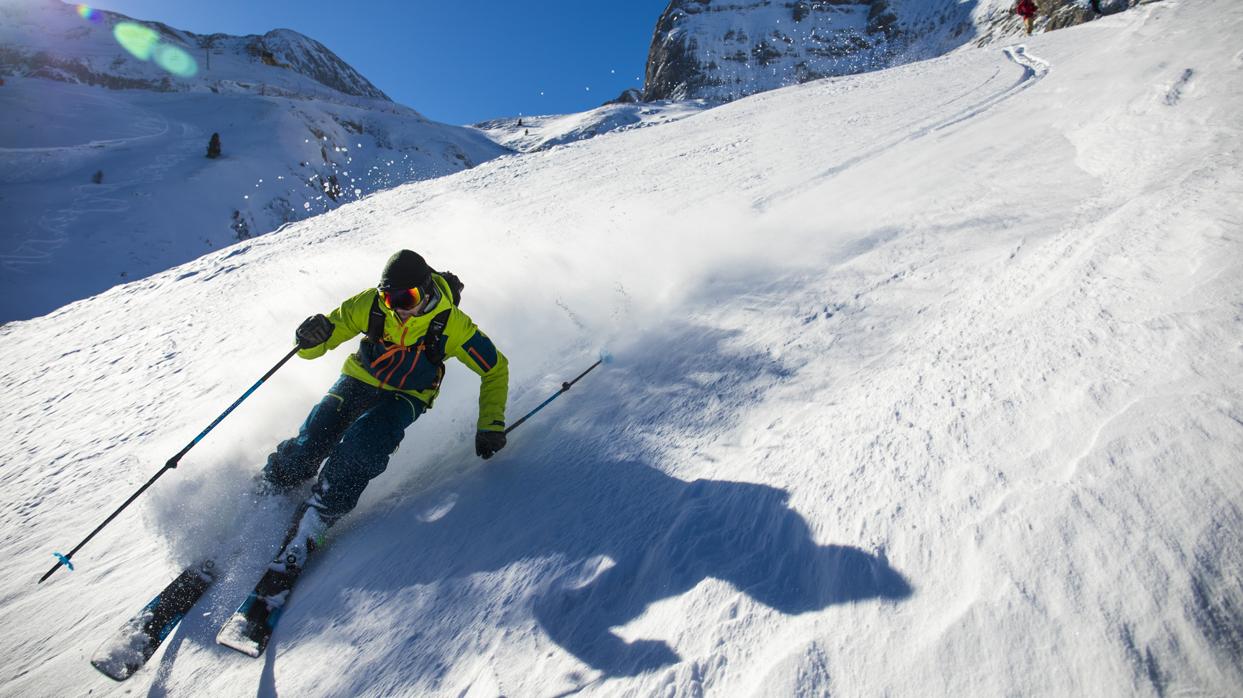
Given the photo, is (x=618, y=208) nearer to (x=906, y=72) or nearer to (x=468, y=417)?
(x=468, y=417)

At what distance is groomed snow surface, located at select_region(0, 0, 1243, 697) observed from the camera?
153 centimetres

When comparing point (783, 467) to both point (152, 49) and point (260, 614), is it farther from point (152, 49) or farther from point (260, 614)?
point (152, 49)

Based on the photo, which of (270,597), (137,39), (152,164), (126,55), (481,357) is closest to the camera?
(270,597)

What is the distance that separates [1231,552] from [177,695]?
3.71m

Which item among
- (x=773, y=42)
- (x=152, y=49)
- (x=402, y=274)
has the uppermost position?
(x=152, y=49)

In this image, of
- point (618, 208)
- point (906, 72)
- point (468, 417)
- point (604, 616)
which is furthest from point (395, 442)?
point (906, 72)

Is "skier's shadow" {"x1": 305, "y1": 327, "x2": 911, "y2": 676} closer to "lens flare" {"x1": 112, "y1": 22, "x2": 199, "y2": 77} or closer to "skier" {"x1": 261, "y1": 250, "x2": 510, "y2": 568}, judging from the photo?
"skier" {"x1": 261, "y1": 250, "x2": 510, "y2": 568}

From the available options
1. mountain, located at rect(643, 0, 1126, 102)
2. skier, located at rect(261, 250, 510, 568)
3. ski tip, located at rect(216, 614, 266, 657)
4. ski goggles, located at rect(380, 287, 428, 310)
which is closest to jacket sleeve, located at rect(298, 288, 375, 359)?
skier, located at rect(261, 250, 510, 568)

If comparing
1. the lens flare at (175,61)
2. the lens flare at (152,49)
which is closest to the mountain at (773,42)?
the lens flare at (175,61)

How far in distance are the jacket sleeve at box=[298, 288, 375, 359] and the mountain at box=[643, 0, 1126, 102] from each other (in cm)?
8822

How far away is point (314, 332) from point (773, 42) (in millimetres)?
104304

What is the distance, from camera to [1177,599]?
52.9 inches

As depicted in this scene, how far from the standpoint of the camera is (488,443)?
3.10 metres

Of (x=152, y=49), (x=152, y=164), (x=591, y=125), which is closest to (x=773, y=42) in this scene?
(x=591, y=125)
